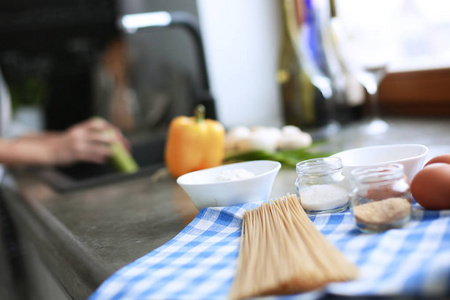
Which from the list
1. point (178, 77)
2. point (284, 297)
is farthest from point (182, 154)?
point (178, 77)

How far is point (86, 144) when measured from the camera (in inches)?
54.1

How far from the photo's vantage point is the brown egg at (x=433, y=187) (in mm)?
490

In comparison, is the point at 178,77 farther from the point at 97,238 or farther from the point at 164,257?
the point at 164,257

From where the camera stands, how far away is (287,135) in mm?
1057

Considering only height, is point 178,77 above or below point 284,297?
above

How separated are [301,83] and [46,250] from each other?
0.83 metres

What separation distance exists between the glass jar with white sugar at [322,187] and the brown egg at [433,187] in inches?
3.3

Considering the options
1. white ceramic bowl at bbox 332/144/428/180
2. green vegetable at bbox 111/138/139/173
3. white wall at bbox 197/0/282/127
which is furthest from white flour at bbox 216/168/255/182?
white wall at bbox 197/0/282/127

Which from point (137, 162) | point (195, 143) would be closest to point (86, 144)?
point (137, 162)

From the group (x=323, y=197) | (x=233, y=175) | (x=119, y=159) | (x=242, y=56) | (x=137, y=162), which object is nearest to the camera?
(x=323, y=197)

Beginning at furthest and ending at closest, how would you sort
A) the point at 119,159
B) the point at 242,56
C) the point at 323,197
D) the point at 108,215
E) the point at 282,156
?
the point at 242,56 < the point at 119,159 < the point at 282,156 < the point at 108,215 < the point at 323,197

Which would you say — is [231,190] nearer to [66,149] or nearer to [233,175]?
[233,175]

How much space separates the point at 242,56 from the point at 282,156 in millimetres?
1069

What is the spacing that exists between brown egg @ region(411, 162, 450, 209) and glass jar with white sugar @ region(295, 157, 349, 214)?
0.08 meters
